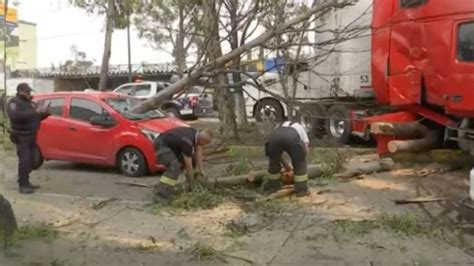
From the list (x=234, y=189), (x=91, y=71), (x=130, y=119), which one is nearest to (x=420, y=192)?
(x=234, y=189)

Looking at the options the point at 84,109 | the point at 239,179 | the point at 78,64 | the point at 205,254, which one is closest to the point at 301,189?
the point at 239,179

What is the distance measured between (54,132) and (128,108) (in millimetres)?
1500

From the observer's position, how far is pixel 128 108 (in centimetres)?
1104

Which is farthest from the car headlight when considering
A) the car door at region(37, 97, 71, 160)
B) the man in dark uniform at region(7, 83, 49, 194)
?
the man in dark uniform at region(7, 83, 49, 194)

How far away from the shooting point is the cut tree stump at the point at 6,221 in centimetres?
622

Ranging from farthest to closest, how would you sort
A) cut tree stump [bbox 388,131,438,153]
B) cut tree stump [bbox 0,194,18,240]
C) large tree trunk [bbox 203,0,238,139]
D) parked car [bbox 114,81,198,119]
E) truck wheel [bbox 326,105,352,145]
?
parked car [bbox 114,81,198,119], truck wheel [bbox 326,105,352,145], large tree trunk [bbox 203,0,238,139], cut tree stump [bbox 388,131,438,153], cut tree stump [bbox 0,194,18,240]

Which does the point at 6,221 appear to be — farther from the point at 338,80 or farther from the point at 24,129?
the point at 338,80

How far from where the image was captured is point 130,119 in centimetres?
1064

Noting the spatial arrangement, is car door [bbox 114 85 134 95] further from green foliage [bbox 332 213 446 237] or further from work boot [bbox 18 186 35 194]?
green foliage [bbox 332 213 446 237]

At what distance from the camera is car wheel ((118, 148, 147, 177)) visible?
1048 centimetres

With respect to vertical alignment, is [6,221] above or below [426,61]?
below

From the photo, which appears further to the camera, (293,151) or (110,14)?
(110,14)

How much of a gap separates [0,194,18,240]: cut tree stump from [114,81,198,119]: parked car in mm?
14607

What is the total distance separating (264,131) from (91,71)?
47.2m
